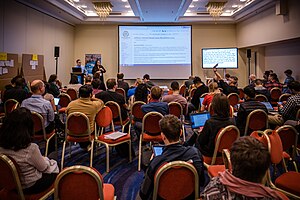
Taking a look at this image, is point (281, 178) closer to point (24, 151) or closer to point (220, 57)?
point (24, 151)

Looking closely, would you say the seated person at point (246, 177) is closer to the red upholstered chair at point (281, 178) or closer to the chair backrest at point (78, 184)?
the chair backrest at point (78, 184)

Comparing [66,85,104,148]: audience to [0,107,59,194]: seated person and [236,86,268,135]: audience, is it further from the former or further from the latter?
[236,86,268,135]: audience

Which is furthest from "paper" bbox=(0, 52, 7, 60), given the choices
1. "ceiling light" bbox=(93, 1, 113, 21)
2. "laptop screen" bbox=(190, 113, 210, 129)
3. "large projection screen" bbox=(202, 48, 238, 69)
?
"large projection screen" bbox=(202, 48, 238, 69)

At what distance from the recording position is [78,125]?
3857 millimetres

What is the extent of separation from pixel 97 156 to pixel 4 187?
2.50m

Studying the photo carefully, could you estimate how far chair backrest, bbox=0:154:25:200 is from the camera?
199cm

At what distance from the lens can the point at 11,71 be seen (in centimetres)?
764

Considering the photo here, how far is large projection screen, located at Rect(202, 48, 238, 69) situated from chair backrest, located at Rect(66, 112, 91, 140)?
9539 millimetres

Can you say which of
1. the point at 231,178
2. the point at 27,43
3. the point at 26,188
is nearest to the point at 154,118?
the point at 26,188

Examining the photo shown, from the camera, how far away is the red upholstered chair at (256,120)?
387 centimetres

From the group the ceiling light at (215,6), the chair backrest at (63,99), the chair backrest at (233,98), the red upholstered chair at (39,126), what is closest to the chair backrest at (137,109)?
the red upholstered chair at (39,126)

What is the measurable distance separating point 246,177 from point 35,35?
9.33 meters

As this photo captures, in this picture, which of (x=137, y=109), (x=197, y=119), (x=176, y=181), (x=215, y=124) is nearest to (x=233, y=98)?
(x=137, y=109)

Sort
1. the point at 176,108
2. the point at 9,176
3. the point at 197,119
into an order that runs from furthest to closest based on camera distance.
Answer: the point at 176,108, the point at 197,119, the point at 9,176
